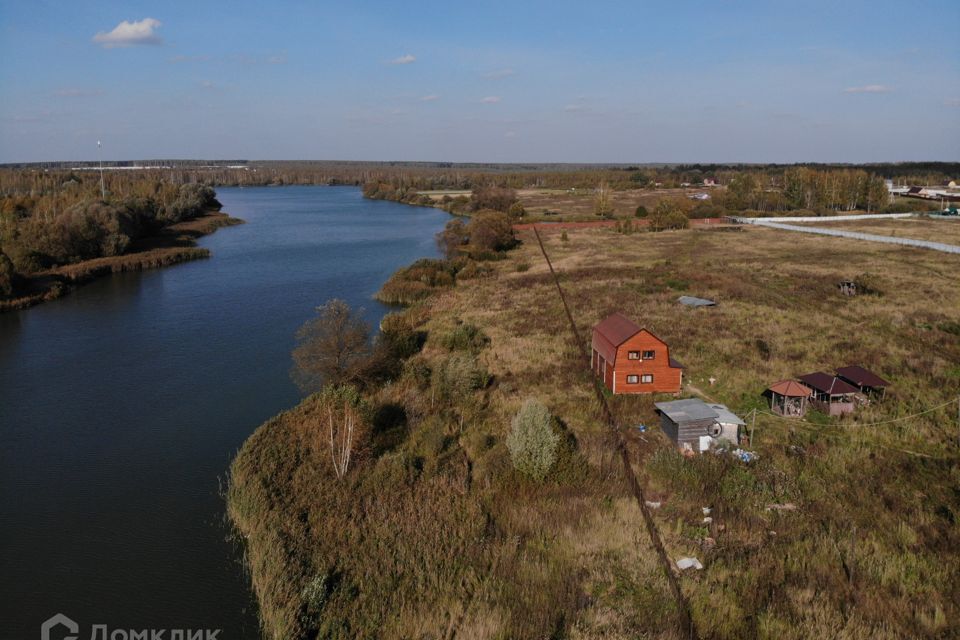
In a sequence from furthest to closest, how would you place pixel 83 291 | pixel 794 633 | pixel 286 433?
pixel 83 291 < pixel 286 433 < pixel 794 633

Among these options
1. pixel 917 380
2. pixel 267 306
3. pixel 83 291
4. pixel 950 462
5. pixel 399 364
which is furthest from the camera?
A: pixel 83 291

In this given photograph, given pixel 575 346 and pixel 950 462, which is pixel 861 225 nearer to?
pixel 575 346

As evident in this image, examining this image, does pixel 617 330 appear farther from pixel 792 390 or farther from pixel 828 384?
pixel 828 384

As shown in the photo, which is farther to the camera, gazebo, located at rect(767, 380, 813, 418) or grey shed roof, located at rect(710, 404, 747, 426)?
gazebo, located at rect(767, 380, 813, 418)

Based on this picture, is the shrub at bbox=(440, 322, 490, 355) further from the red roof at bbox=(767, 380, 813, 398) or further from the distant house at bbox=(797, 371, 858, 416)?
the distant house at bbox=(797, 371, 858, 416)

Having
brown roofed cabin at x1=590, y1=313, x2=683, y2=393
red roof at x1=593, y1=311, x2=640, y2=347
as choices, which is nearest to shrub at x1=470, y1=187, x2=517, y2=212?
red roof at x1=593, y1=311, x2=640, y2=347

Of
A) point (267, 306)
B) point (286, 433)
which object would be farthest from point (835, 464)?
point (267, 306)
